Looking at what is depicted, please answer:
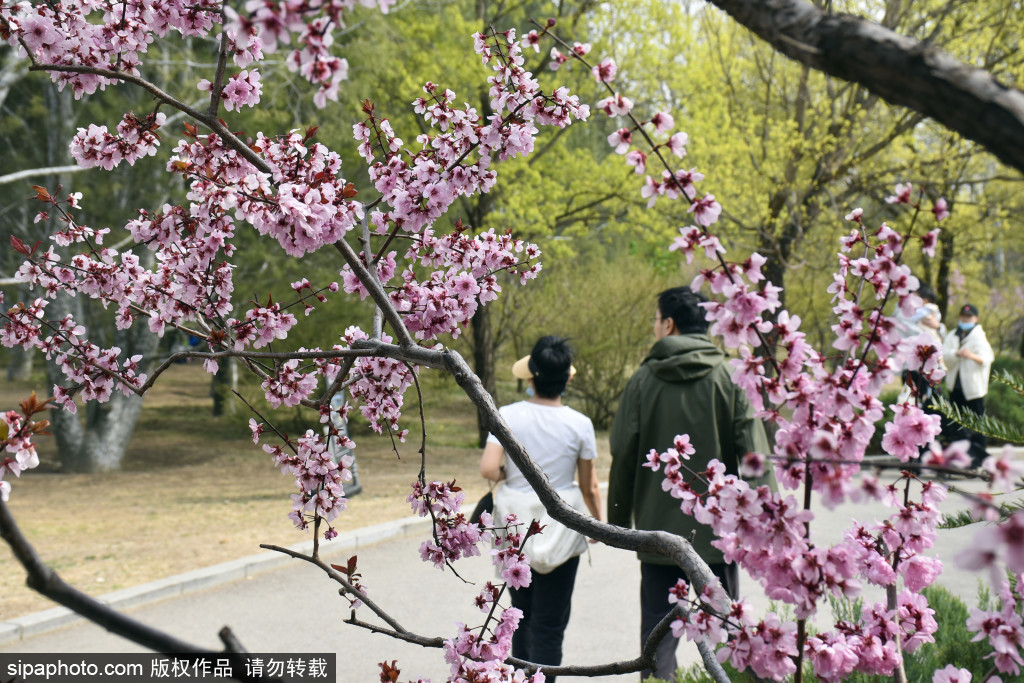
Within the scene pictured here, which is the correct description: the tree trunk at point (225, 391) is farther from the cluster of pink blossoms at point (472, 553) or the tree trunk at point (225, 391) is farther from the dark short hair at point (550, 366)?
the cluster of pink blossoms at point (472, 553)

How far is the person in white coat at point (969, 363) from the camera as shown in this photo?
10.3 metres

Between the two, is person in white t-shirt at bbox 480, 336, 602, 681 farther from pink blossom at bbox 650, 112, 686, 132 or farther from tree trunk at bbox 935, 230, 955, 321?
tree trunk at bbox 935, 230, 955, 321

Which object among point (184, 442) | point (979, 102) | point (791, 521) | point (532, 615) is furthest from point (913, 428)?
point (184, 442)

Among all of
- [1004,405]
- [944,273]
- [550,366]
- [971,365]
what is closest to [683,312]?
[550,366]

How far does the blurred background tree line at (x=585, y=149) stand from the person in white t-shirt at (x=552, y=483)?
7.45m

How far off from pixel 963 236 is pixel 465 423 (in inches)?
533

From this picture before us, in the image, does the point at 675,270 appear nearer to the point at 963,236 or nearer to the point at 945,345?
the point at 945,345

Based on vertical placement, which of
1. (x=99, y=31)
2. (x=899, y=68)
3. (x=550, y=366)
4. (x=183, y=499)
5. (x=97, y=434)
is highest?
(x=99, y=31)

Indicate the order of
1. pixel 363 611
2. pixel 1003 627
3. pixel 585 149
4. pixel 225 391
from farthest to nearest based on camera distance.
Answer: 1. pixel 225 391
2. pixel 585 149
3. pixel 363 611
4. pixel 1003 627

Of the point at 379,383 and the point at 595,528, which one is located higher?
the point at 379,383

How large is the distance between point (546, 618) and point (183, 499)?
286 inches

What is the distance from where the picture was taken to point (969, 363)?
34.3 ft

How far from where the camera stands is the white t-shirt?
451 cm

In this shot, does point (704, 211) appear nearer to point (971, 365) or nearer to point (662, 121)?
point (662, 121)
